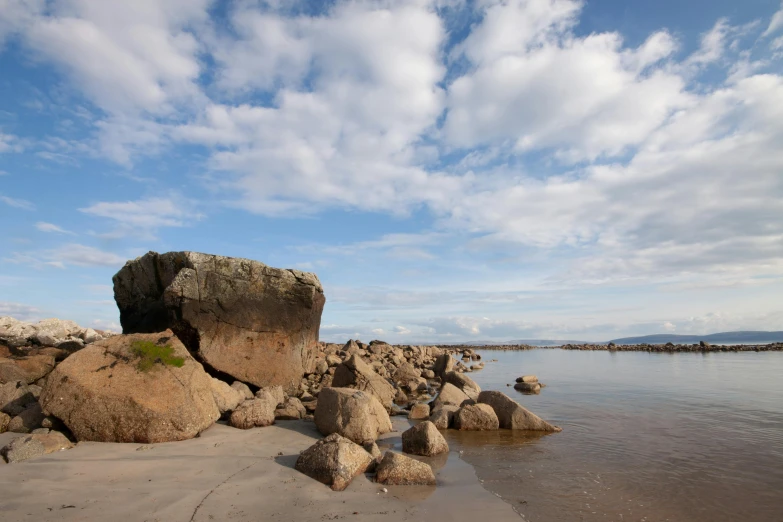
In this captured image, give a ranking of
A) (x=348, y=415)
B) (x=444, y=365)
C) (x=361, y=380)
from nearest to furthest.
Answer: (x=348, y=415) → (x=361, y=380) → (x=444, y=365)

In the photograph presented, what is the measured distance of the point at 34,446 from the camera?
21.3 ft

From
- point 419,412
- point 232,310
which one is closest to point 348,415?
point 419,412

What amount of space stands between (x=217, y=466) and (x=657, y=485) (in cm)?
682

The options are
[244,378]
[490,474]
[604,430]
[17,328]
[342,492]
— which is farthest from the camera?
[17,328]

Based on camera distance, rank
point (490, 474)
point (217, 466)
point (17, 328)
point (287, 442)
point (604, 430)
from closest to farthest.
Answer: point (217, 466)
point (490, 474)
point (287, 442)
point (604, 430)
point (17, 328)

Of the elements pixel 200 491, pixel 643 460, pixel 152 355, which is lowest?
pixel 643 460

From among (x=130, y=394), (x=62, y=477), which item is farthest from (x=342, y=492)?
(x=130, y=394)

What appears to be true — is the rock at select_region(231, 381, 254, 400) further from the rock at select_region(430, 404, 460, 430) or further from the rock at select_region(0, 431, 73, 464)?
the rock at select_region(430, 404, 460, 430)

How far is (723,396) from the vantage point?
16.1 metres

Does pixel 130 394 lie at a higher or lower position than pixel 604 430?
higher

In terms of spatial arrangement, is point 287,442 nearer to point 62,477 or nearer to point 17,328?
point 62,477

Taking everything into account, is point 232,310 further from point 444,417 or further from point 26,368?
point 444,417

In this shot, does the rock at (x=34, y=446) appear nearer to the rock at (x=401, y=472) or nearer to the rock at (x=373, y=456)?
the rock at (x=373, y=456)

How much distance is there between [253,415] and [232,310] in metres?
3.73
